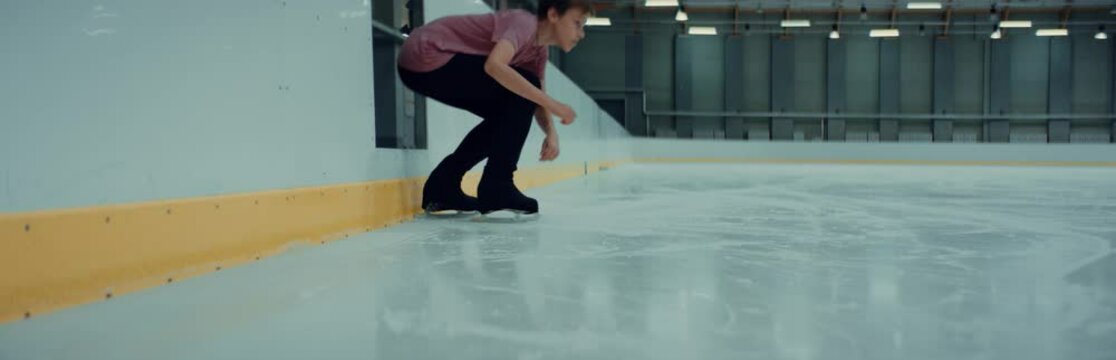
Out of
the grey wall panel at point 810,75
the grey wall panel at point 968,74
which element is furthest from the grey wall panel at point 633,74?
the grey wall panel at point 968,74

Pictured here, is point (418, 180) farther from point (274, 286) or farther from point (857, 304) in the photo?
point (857, 304)

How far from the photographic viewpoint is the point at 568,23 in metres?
2.66

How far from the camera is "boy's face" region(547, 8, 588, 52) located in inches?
104

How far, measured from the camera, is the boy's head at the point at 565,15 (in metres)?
2.64

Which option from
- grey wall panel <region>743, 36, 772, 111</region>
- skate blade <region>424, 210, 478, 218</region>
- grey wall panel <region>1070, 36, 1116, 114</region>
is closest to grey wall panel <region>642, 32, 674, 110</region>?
grey wall panel <region>743, 36, 772, 111</region>

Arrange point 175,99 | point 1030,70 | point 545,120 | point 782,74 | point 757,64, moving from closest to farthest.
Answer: point 175,99 → point 545,120 → point 1030,70 → point 782,74 → point 757,64

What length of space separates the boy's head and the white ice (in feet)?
2.48

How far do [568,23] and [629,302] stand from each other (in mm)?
1546

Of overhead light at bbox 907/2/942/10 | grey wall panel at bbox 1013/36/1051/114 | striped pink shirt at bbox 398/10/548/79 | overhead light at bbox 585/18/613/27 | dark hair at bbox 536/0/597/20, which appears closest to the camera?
dark hair at bbox 536/0/597/20

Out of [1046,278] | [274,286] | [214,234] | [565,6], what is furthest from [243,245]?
[1046,278]

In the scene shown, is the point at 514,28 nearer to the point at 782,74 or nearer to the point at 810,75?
the point at 782,74

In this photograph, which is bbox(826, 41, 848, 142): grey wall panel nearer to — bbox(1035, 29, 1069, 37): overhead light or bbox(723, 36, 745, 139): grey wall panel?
bbox(723, 36, 745, 139): grey wall panel

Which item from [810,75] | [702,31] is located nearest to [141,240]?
[702,31]

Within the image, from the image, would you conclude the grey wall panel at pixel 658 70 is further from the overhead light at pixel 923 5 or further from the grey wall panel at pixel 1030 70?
the grey wall panel at pixel 1030 70
